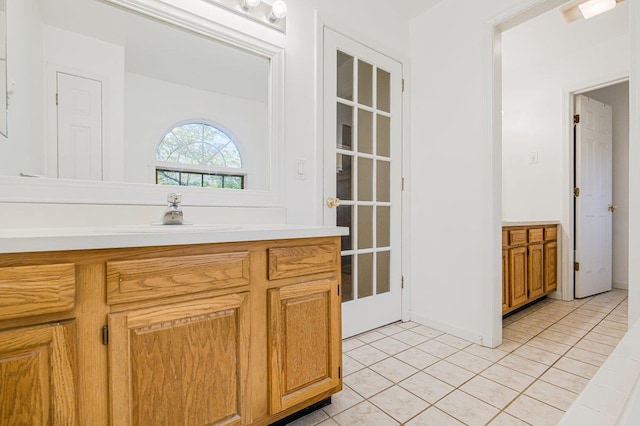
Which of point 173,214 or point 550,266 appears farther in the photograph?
point 550,266

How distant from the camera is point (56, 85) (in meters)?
1.24

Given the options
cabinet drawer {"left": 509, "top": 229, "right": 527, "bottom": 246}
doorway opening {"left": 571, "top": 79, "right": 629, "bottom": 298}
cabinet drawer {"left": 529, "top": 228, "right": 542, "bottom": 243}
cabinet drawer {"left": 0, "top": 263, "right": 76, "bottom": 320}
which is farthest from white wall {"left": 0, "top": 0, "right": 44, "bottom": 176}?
doorway opening {"left": 571, "top": 79, "right": 629, "bottom": 298}

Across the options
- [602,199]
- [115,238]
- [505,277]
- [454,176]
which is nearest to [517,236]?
[505,277]

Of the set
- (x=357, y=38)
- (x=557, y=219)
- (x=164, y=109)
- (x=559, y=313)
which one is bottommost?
(x=559, y=313)

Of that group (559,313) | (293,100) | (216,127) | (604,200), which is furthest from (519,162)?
(216,127)

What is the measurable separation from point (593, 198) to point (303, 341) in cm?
355

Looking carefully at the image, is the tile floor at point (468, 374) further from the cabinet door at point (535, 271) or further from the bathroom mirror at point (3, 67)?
the bathroom mirror at point (3, 67)

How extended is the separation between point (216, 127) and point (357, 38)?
4.07ft

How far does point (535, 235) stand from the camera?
2760 millimetres

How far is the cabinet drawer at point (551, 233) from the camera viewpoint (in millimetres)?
2916

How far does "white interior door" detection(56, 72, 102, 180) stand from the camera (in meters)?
1.24

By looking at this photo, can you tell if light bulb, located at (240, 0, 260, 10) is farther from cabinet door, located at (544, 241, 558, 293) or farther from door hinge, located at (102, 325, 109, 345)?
cabinet door, located at (544, 241, 558, 293)

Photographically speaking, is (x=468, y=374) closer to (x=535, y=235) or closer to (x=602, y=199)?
(x=535, y=235)

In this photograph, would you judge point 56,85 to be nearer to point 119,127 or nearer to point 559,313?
point 119,127
